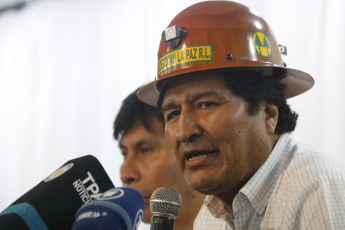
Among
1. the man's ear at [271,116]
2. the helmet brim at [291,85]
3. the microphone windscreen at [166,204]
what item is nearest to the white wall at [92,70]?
the helmet brim at [291,85]

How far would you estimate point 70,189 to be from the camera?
81 centimetres

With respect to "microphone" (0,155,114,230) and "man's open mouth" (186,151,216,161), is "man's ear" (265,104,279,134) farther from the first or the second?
"microphone" (0,155,114,230)

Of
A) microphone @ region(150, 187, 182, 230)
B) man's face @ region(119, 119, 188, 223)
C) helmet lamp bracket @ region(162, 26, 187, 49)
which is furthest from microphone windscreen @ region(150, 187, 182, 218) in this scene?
man's face @ region(119, 119, 188, 223)

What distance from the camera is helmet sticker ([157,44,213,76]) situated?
1.42 m

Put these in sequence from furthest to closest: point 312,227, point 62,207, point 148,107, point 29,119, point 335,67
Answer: point 29,119, point 335,67, point 148,107, point 312,227, point 62,207

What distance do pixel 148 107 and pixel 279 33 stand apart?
2.92 feet

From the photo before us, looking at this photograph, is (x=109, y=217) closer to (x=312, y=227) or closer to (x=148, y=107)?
(x=312, y=227)

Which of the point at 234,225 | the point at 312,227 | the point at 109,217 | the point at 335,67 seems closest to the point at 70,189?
the point at 109,217

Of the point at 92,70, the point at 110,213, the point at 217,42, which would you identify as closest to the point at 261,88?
the point at 217,42

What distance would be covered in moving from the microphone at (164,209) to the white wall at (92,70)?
1412mm

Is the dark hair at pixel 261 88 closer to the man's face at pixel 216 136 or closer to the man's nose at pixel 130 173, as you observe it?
the man's face at pixel 216 136

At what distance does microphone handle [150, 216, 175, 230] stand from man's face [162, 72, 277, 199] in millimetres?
432

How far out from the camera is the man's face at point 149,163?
193 centimetres

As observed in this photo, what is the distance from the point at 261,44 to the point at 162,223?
2.65 ft
